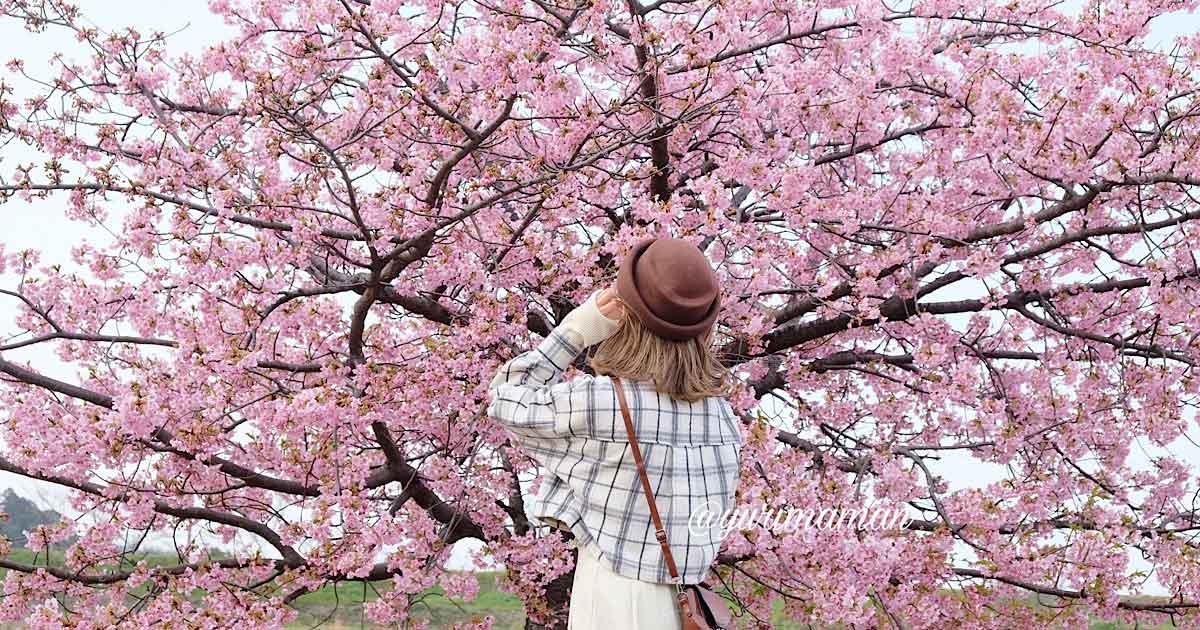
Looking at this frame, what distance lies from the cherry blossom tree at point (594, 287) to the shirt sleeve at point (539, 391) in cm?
171

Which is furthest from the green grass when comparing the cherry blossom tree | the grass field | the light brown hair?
the light brown hair

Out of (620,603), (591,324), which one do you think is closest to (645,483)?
(620,603)

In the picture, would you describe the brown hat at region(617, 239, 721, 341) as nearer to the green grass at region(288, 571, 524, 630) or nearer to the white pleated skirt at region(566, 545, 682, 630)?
the white pleated skirt at region(566, 545, 682, 630)

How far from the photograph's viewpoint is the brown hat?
2.60m

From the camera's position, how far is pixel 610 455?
2.62 meters

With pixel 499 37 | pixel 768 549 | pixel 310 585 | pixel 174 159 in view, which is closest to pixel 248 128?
pixel 174 159

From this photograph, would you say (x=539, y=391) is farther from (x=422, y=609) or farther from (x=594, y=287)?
(x=422, y=609)

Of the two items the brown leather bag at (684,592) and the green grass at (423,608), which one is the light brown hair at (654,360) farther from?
the green grass at (423,608)

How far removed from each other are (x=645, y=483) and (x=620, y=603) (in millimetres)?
296

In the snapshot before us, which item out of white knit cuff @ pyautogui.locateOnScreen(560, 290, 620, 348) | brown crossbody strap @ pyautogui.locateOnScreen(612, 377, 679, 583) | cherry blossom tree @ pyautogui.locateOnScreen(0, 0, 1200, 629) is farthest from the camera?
cherry blossom tree @ pyautogui.locateOnScreen(0, 0, 1200, 629)

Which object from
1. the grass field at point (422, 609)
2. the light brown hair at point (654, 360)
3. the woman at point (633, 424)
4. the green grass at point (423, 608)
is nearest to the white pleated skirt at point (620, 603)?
the woman at point (633, 424)

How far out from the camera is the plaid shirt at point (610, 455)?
2.60 meters

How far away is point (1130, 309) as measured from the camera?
225 inches

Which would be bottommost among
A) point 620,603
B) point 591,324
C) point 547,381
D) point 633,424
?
point 620,603
